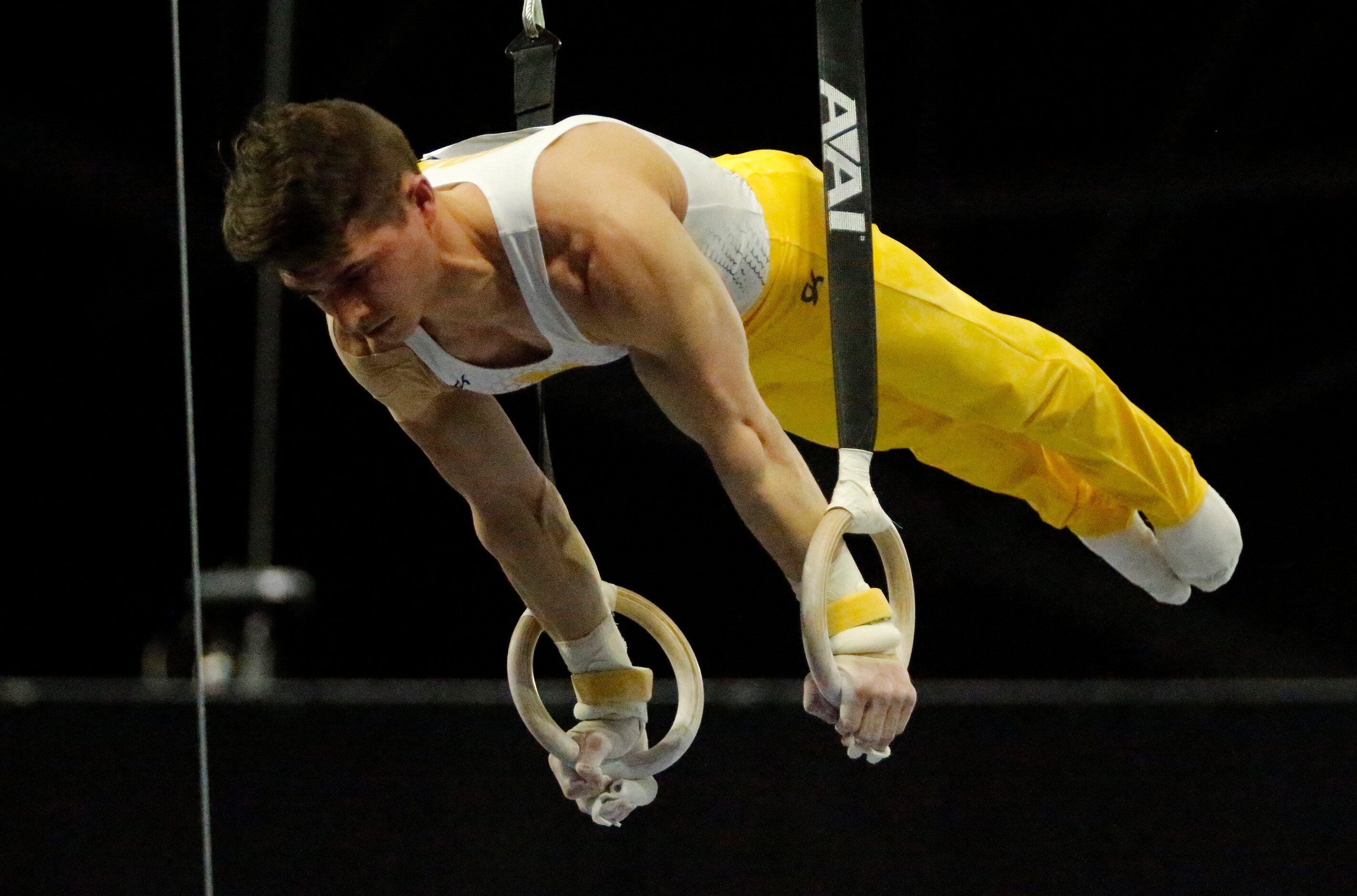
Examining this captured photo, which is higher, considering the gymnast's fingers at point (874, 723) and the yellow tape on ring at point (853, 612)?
the yellow tape on ring at point (853, 612)

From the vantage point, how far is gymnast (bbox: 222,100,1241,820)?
1.57 m

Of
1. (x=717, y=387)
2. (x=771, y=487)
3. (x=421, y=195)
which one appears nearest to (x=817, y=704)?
(x=771, y=487)

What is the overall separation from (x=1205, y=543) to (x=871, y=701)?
2.86 feet

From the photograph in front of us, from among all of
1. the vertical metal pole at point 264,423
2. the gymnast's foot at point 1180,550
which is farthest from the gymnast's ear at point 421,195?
the vertical metal pole at point 264,423

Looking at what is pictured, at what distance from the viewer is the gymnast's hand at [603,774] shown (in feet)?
6.33

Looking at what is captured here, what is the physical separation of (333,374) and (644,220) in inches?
86.6

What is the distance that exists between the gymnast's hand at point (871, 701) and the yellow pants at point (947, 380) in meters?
0.50

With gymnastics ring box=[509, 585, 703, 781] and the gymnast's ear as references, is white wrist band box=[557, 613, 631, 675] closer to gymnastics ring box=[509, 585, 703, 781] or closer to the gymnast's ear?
gymnastics ring box=[509, 585, 703, 781]

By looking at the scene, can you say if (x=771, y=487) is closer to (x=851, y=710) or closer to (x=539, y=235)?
(x=851, y=710)

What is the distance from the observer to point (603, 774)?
1.93 metres

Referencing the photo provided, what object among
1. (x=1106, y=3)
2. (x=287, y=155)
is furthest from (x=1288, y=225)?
(x=287, y=155)

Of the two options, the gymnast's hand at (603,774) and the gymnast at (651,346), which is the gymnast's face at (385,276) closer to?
the gymnast at (651,346)

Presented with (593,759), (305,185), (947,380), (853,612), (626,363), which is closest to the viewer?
(305,185)

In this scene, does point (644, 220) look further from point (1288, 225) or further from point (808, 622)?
point (1288, 225)
